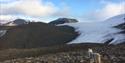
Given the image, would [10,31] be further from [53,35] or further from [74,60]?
[74,60]

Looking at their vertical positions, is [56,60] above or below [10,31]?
below

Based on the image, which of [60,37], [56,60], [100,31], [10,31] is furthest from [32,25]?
[56,60]

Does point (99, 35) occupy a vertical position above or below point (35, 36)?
below

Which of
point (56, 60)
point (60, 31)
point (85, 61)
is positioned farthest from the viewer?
point (60, 31)

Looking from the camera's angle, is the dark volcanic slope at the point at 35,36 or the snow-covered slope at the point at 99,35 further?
the dark volcanic slope at the point at 35,36

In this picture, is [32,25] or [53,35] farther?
[32,25]

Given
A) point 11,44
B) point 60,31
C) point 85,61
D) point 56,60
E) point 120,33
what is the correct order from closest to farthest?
point 85,61
point 56,60
point 120,33
point 11,44
point 60,31

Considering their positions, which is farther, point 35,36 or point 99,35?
point 35,36

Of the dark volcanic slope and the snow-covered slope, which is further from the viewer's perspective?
the dark volcanic slope
